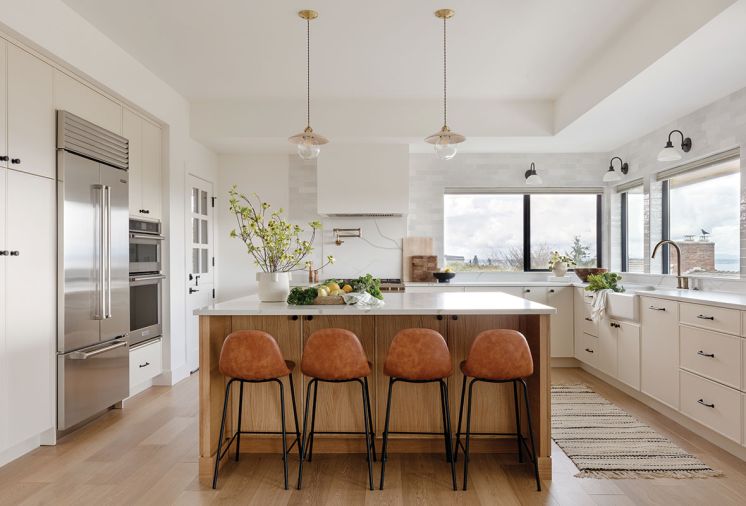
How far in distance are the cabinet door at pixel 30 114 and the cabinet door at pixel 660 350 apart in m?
4.37

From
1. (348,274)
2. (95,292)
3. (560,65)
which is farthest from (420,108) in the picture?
(95,292)

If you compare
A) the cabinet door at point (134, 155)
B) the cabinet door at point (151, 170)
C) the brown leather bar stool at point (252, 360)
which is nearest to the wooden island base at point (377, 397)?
the brown leather bar stool at point (252, 360)

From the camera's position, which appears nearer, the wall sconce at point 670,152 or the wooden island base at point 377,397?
the wooden island base at point 377,397

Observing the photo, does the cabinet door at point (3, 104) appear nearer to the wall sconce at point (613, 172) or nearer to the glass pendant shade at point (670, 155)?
the glass pendant shade at point (670, 155)

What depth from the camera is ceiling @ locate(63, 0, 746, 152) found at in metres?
3.21

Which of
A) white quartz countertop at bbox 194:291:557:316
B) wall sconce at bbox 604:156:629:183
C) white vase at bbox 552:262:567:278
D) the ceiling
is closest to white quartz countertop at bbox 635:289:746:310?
white quartz countertop at bbox 194:291:557:316

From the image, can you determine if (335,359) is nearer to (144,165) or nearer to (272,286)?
(272,286)

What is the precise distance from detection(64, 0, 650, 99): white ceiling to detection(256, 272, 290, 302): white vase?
1796 millimetres

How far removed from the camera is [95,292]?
349cm

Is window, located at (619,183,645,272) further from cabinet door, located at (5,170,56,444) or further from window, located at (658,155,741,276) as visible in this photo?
cabinet door, located at (5,170,56,444)

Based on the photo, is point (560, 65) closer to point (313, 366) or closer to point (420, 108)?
point (420, 108)

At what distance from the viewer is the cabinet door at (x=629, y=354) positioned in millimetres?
3969

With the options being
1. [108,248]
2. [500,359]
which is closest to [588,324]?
[500,359]

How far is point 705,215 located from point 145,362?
201 inches
